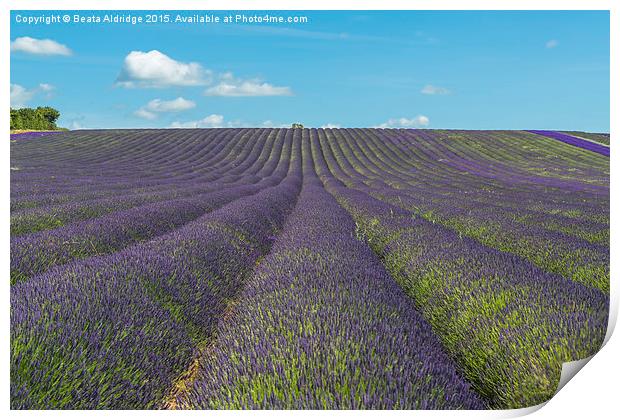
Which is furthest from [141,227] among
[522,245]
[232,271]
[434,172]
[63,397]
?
[434,172]

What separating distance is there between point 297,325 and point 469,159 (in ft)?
105

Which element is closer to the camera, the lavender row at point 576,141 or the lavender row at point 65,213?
the lavender row at point 65,213

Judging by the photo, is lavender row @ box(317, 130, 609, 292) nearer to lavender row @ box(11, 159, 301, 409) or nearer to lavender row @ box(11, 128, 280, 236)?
lavender row @ box(11, 159, 301, 409)

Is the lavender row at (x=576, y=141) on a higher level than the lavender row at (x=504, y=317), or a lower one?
higher

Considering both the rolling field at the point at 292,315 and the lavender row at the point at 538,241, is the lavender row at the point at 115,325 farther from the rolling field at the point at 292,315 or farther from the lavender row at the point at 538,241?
the lavender row at the point at 538,241

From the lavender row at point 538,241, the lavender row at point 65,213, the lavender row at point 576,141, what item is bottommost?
the lavender row at point 538,241

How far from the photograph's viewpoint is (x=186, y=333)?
2742mm

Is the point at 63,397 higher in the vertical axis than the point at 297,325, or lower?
lower

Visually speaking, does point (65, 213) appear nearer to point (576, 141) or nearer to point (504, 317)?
point (504, 317)

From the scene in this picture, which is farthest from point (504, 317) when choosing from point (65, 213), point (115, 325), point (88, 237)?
point (65, 213)

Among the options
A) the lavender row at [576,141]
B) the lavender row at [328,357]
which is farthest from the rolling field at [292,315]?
the lavender row at [576,141]

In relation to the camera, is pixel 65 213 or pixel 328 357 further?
pixel 65 213

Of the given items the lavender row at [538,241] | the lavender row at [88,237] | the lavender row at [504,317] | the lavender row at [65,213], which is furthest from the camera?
the lavender row at [65,213]

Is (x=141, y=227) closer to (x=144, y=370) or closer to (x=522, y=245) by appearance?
(x=144, y=370)
